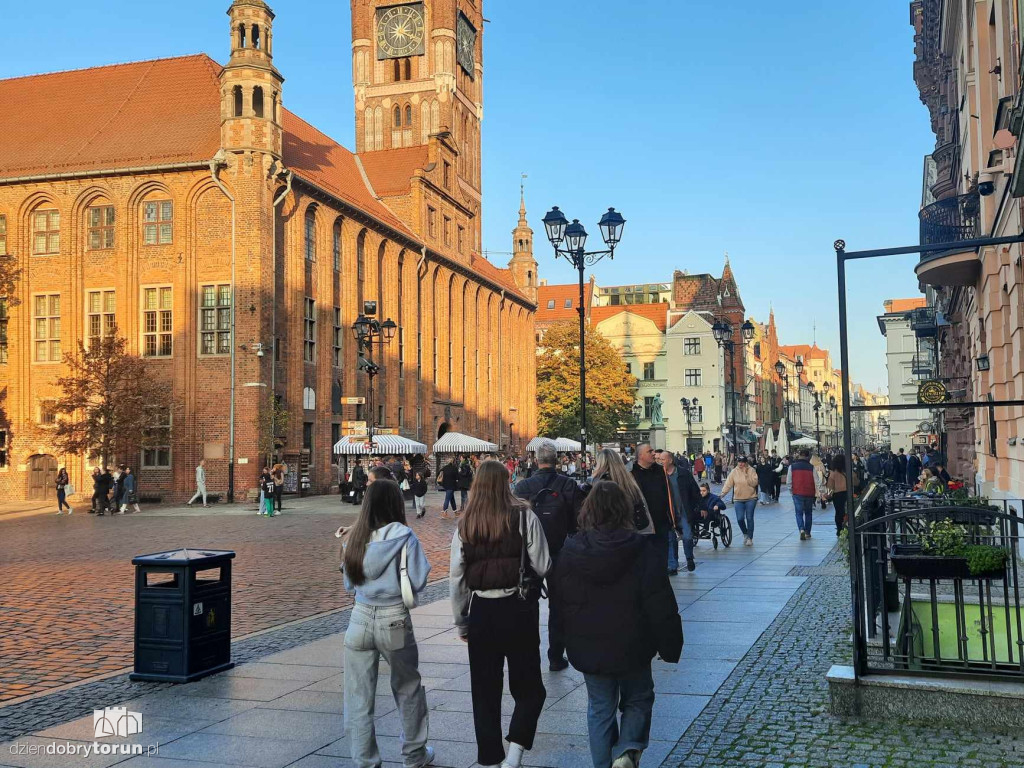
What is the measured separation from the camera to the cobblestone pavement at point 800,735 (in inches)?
214

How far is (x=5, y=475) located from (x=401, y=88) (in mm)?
42619

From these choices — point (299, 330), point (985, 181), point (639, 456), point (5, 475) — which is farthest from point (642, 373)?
point (639, 456)

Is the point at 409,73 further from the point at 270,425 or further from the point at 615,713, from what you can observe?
the point at 615,713

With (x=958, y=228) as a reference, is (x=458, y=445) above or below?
below

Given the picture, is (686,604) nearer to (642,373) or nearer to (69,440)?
(69,440)

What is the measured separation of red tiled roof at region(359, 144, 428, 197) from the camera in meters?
55.1

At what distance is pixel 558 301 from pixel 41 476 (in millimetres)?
69828

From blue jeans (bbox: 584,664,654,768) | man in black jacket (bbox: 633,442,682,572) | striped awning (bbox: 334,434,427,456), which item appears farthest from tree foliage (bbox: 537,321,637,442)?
blue jeans (bbox: 584,664,654,768)

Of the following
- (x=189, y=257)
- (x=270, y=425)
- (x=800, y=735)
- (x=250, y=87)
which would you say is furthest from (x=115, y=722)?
(x=250, y=87)

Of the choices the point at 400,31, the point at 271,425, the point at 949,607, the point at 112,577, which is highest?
the point at 400,31

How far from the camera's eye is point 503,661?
5.46m

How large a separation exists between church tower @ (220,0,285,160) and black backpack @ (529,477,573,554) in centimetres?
3160

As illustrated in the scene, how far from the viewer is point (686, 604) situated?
11156 millimetres

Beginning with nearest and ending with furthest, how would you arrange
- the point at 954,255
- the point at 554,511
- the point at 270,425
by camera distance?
1. the point at 554,511
2. the point at 954,255
3. the point at 270,425
